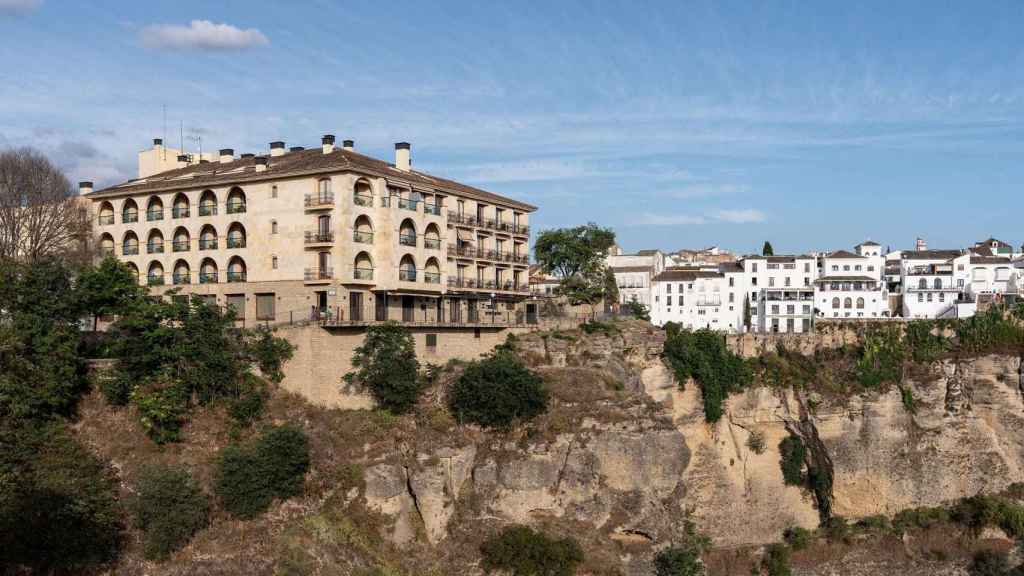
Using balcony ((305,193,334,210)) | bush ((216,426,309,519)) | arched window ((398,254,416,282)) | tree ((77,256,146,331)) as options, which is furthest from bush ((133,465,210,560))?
arched window ((398,254,416,282))

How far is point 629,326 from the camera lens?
215ft

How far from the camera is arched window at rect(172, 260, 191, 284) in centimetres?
5922

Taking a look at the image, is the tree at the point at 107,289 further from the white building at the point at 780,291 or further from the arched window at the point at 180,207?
the white building at the point at 780,291

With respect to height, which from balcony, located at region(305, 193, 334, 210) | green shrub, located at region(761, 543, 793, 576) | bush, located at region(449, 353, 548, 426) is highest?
balcony, located at region(305, 193, 334, 210)

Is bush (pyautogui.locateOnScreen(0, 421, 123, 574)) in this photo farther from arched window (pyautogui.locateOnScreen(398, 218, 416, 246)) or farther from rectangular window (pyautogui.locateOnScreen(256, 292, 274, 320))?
arched window (pyautogui.locateOnScreen(398, 218, 416, 246))

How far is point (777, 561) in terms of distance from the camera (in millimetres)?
59062

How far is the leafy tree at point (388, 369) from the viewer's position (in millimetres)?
50594

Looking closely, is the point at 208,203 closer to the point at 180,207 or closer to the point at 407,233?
the point at 180,207

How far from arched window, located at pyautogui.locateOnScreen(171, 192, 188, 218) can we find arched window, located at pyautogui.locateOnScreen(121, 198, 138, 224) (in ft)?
11.1

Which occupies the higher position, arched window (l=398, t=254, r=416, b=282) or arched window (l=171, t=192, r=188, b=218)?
arched window (l=171, t=192, r=188, b=218)

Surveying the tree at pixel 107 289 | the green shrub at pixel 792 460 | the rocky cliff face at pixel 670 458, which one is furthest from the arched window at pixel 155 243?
the green shrub at pixel 792 460

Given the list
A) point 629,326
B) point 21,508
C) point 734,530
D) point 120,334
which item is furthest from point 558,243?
point 21,508

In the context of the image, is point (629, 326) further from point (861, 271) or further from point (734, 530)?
point (861, 271)

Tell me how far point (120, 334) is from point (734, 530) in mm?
37121
